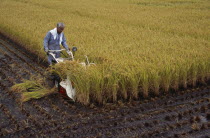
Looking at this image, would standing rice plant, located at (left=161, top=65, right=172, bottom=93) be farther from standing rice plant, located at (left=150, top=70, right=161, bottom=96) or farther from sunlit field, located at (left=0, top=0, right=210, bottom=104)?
standing rice plant, located at (left=150, top=70, right=161, bottom=96)

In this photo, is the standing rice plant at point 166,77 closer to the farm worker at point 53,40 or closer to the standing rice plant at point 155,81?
the standing rice plant at point 155,81

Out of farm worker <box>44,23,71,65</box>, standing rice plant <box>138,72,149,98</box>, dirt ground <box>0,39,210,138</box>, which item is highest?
farm worker <box>44,23,71,65</box>

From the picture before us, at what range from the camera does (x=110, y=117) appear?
428 cm

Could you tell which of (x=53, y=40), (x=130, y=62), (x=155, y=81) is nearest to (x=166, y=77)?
(x=155, y=81)

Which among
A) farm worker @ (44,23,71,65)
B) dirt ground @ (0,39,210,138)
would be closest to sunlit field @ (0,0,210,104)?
dirt ground @ (0,39,210,138)

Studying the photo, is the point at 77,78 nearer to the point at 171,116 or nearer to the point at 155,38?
the point at 171,116

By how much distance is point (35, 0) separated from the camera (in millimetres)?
21031

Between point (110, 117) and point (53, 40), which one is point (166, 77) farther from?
point (53, 40)

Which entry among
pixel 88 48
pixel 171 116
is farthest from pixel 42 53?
pixel 171 116

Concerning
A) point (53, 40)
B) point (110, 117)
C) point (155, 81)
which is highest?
point (53, 40)

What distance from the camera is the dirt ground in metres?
3.83

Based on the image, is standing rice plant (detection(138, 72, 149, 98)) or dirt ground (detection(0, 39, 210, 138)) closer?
dirt ground (detection(0, 39, 210, 138))

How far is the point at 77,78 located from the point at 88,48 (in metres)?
2.01

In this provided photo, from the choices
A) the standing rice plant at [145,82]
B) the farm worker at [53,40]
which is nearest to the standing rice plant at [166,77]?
the standing rice plant at [145,82]
